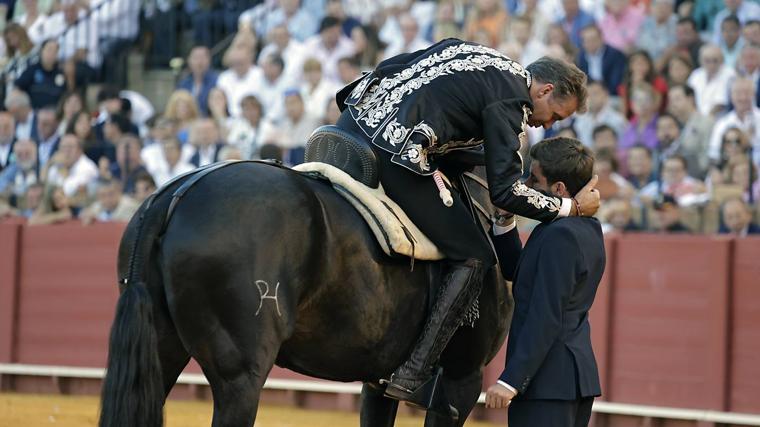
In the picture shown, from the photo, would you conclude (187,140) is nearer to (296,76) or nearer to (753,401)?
(296,76)

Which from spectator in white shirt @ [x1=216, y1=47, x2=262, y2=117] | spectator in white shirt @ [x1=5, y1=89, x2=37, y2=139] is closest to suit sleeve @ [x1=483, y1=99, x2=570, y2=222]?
spectator in white shirt @ [x1=216, y1=47, x2=262, y2=117]

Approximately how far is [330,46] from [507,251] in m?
7.29

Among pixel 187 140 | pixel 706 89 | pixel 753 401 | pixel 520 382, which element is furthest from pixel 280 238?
pixel 187 140

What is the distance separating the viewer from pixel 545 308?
160 inches

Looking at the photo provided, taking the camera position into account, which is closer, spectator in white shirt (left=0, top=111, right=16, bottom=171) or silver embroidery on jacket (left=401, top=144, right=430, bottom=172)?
silver embroidery on jacket (left=401, top=144, right=430, bottom=172)

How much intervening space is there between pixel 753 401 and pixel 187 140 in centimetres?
584

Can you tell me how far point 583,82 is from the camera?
4898 mm

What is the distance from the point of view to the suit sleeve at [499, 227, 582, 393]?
405 centimetres

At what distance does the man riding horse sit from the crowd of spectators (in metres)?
4.08

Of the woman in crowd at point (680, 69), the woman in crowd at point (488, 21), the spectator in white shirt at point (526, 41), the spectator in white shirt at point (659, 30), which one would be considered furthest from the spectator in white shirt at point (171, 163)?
the woman in crowd at point (680, 69)

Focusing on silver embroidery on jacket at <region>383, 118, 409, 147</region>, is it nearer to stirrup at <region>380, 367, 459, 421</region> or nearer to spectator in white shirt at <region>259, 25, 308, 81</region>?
stirrup at <region>380, 367, 459, 421</region>

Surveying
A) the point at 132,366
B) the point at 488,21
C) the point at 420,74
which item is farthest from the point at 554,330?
the point at 488,21

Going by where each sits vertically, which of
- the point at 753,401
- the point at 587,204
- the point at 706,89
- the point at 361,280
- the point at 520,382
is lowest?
the point at 753,401

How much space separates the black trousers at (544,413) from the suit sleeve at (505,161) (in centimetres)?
75
